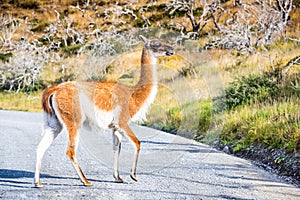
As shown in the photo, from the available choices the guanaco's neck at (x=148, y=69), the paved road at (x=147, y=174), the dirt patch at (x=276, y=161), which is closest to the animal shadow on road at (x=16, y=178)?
the paved road at (x=147, y=174)

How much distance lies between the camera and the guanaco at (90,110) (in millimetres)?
6984

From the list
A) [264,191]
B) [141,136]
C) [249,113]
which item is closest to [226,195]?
[264,191]

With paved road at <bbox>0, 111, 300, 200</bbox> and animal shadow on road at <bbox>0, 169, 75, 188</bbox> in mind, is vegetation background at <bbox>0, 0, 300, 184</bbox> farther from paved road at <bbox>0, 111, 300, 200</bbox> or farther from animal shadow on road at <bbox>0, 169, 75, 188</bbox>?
animal shadow on road at <bbox>0, 169, 75, 188</bbox>

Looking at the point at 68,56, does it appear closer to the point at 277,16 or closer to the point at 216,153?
the point at 277,16

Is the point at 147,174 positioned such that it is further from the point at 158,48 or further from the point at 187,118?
the point at 187,118

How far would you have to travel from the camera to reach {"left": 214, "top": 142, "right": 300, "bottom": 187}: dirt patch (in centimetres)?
739

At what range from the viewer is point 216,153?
364 inches

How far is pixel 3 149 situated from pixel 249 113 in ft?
15.9

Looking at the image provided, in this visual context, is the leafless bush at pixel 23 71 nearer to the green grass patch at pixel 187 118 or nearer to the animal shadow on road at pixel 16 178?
the green grass patch at pixel 187 118

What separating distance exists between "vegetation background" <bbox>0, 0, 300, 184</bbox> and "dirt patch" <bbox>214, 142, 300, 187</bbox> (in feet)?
0.06

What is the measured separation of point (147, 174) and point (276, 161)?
78.6 inches

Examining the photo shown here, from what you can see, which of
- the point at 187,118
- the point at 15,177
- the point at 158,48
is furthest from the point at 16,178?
the point at 187,118

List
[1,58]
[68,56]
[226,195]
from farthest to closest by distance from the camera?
1. [1,58]
2. [68,56]
3. [226,195]

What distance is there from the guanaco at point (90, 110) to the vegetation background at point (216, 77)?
227 cm
